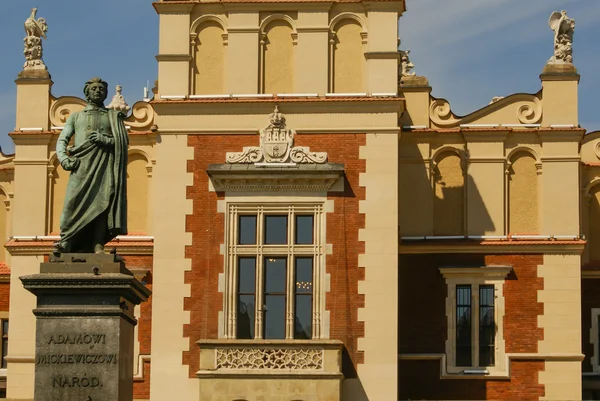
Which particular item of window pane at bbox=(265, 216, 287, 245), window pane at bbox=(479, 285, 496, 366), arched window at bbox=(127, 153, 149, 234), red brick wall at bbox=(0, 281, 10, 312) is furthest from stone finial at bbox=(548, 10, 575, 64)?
red brick wall at bbox=(0, 281, 10, 312)

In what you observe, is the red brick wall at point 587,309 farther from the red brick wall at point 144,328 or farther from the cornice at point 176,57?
the cornice at point 176,57

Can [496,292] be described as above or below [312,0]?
below

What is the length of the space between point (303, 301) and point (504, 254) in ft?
18.3

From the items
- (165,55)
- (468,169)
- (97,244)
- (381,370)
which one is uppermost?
(165,55)

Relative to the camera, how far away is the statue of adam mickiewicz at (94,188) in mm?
21203

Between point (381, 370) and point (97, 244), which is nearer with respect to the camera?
point (97, 244)

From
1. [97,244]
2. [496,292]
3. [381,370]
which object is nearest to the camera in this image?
[97,244]

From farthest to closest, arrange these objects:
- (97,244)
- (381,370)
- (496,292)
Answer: (496,292) < (381,370) < (97,244)

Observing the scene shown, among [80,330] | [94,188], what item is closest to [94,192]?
[94,188]

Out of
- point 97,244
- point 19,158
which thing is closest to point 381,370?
point 19,158

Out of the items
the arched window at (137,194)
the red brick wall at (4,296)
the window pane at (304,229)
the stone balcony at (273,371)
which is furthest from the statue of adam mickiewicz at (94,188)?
the red brick wall at (4,296)

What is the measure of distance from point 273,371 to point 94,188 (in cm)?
1414

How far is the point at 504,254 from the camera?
38.0m

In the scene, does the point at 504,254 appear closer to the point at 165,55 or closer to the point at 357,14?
the point at 357,14
